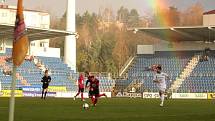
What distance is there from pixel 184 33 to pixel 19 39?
62.4 meters

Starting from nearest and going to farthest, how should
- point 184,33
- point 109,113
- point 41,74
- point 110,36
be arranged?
point 109,113, point 41,74, point 184,33, point 110,36

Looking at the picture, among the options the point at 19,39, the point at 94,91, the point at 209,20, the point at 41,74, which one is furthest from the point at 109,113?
the point at 209,20

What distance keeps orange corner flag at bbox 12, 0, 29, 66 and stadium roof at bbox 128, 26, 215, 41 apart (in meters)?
57.9

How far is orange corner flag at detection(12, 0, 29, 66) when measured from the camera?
555cm

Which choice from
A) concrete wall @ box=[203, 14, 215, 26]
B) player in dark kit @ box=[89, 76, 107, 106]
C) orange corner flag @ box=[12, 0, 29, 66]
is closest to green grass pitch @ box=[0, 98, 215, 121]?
player in dark kit @ box=[89, 76, 107, 106]

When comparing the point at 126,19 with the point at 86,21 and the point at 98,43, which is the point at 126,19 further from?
the point at 98,43

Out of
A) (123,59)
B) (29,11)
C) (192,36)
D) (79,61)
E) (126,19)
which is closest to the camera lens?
(192,36)

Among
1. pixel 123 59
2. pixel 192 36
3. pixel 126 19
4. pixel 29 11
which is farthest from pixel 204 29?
pixel 126 19

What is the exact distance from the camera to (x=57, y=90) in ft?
197

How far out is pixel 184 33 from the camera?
6688 centimetres

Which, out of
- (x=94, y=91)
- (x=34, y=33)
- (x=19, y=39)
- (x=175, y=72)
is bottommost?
(x=94, y=91)

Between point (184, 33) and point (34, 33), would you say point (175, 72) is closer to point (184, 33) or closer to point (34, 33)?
point (184, 33)

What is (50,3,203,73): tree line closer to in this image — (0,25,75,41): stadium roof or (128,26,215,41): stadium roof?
(128,26,215,41): stadium roof

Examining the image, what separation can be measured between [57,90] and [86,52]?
53.9m
